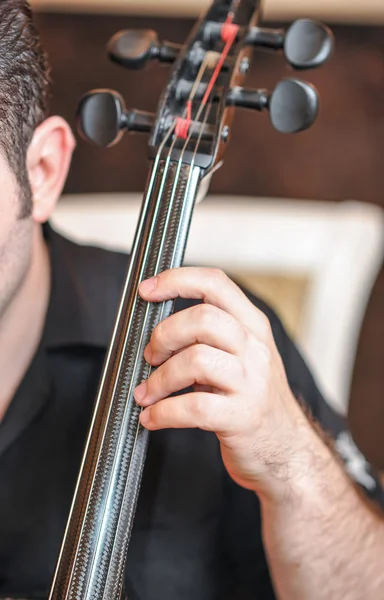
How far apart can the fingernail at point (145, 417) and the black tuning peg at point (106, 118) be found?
0.29m

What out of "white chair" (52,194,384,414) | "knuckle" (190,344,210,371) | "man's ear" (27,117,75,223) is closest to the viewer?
"knuckle" (190,344,210,371)

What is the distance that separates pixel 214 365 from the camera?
623 mm

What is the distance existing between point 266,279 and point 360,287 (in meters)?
0.22

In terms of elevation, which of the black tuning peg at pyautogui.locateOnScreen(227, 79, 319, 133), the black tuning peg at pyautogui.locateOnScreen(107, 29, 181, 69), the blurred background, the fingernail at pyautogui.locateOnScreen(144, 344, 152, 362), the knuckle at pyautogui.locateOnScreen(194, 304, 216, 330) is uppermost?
the blurred background

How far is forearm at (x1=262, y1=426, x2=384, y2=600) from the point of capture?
0.77 metres

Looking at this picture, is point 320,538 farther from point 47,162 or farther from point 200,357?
→ point 47,162

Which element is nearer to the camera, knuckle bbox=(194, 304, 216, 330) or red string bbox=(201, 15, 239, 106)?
knuckle bbox=(194, 304, 216, 330)

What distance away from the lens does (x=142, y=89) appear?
1903 millimetres

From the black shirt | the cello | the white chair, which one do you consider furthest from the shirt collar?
the white chair

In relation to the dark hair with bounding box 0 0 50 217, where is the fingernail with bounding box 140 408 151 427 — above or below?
below

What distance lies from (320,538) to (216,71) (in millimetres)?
525

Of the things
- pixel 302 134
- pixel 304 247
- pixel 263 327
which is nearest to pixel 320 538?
pixel 263 327

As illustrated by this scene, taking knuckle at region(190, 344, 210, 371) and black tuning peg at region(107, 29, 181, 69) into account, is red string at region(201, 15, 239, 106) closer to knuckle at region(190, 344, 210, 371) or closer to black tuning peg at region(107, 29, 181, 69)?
black tuning peg at region(107, 29, 181, 69)

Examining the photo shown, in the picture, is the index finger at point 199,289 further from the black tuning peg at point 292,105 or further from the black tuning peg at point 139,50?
the black tuning peg at point 139,50
